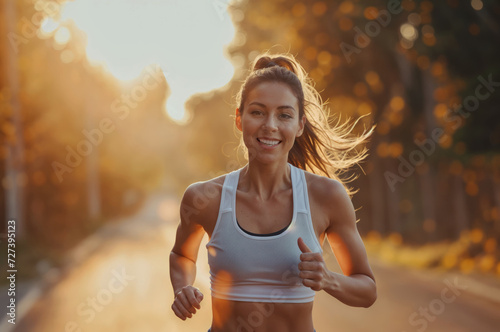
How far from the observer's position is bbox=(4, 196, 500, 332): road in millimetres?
10953

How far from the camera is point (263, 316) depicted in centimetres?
300

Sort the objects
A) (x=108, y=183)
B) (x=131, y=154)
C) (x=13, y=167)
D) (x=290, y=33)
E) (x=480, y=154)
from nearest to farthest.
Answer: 1. (x=480, y=154)
2. (x=13, y=167)
3. (x=290, y=33)
4. (x=108, y=183)
5. (x=131, y=154)

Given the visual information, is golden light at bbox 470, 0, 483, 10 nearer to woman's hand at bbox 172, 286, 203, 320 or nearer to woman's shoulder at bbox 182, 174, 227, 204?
woman's shoulder at bbox 182, 174, 227, 204

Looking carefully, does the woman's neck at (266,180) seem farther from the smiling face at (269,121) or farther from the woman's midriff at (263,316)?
the woman's midriff at (263,316)

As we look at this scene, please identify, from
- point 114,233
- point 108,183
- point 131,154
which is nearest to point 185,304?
point 114,233

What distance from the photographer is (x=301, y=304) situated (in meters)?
3.01

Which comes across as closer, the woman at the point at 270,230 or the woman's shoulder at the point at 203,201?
the woman at the point at 270,230

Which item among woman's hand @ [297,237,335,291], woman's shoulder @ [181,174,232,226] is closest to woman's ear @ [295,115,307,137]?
woman's shoulder @ [181,174,232,226]

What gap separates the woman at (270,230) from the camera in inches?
115

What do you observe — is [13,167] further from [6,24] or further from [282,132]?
[282,132]

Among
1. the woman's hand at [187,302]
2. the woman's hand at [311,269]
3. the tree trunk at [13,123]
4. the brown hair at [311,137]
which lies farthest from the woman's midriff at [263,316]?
the tree trunk at [13,123]

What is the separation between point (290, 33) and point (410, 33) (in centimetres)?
349

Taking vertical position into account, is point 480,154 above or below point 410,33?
below

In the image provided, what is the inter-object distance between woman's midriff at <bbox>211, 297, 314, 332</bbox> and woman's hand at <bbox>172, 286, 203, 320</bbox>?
4.2 inches
